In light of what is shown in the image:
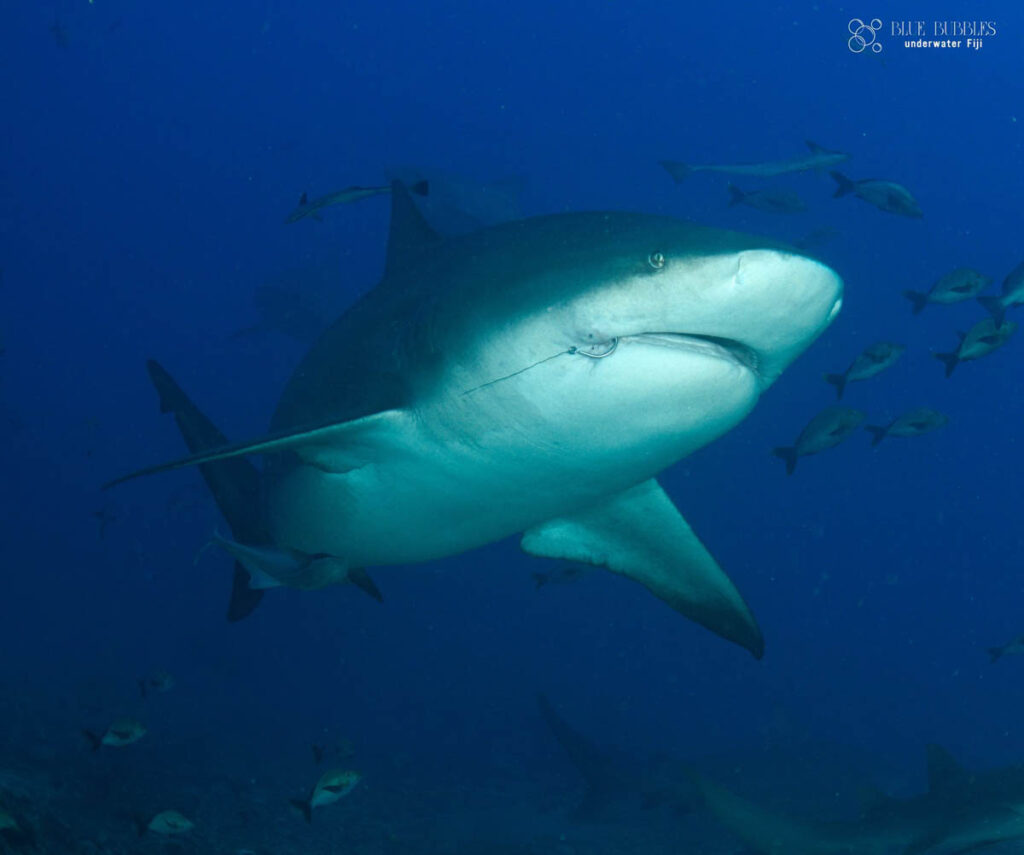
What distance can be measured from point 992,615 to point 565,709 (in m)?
59.6

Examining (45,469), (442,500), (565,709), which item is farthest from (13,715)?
(45,469)

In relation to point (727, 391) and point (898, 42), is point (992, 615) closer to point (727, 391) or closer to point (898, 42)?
point (898, 42)

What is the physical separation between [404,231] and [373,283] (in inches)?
1361

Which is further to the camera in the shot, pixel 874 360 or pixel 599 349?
pixel 874 360

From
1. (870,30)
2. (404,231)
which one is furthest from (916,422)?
(870,30)

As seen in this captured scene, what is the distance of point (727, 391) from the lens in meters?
2.58

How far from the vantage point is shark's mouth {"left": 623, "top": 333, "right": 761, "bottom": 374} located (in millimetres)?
2324

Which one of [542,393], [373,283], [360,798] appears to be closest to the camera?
[542,393]

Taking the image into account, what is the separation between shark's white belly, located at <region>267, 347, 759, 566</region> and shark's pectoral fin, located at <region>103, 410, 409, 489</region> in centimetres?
4

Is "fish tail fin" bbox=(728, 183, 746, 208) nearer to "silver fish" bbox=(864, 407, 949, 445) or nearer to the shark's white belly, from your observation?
"silver fish" bbox=(864, 407, 949, 445)

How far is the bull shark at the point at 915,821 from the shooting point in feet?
20.0

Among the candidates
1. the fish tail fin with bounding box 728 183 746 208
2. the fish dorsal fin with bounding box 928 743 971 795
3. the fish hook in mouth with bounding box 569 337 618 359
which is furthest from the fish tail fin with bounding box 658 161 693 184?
the fish hook in mouth with bounding box 569 337 618 359

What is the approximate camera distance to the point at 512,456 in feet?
9.77

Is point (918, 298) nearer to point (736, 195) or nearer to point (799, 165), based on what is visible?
point (799, 165)
